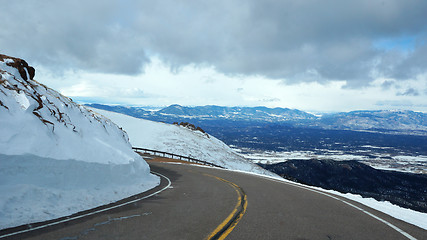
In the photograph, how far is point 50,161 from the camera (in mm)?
8359

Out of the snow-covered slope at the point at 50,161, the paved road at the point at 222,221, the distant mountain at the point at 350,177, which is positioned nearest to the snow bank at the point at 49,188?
the snow-covered slope at the point at 50,161

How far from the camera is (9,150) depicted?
7.47m

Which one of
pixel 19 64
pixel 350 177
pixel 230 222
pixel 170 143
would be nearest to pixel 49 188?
pixel 230 222

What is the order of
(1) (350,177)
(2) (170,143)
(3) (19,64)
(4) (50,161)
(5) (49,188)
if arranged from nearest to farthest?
(5) (49,188)
(4) (50,161)
(3) (19,64)
(2) (170,143)
(1) (350,177)

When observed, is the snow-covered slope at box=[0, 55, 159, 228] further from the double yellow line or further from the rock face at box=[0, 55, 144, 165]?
the double yellow line

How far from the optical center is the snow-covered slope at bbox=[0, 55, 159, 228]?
6.87 metres

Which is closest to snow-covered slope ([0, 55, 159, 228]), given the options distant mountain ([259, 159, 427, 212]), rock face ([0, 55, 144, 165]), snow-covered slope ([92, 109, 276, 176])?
rock face ([0, 55, 144, 165])

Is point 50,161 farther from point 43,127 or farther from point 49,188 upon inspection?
point 43,127

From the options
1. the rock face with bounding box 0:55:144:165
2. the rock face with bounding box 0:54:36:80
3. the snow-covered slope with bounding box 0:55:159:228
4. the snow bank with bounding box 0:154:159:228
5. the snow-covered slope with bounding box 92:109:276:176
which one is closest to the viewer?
the snow bank with bounding box 0:154:159:228

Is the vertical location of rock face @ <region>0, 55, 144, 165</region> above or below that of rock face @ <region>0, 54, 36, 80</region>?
below

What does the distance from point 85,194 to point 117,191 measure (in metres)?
1.60

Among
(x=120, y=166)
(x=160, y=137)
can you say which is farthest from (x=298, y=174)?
(x=120, y=166)

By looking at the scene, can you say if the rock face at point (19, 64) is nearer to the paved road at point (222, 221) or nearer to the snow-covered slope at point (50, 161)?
the snow-covered slope at point (50, 161)

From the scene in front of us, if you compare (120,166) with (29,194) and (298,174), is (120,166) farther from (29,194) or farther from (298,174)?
(298,174)
